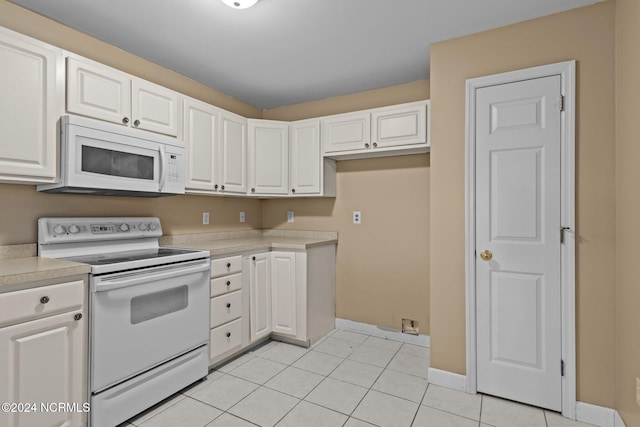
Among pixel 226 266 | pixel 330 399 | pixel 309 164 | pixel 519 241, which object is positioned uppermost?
pixel 309 164

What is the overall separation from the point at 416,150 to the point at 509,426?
6.83 ft

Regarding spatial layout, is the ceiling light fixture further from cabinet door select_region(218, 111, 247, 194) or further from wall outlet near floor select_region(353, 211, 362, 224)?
wall outlet near floor select_region(353, 211, 362, 224)

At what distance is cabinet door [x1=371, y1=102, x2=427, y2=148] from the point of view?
2.73m

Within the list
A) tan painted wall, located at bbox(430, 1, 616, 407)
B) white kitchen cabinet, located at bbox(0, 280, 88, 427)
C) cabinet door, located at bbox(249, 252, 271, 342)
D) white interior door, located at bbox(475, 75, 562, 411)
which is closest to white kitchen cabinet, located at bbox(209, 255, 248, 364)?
cabinet door, located at bbox(249, 252, 271, 342)

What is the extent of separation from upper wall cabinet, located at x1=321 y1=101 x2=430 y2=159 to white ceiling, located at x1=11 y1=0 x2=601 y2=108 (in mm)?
359

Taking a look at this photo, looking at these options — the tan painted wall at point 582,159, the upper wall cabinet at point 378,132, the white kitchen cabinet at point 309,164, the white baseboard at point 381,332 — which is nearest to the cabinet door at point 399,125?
the upper wall cabinet at point 378,132

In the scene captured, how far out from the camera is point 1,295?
4.52 feet

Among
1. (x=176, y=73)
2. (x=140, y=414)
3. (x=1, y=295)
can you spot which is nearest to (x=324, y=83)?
(x=176, y=73)

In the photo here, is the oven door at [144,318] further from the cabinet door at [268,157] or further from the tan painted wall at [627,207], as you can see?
the tan painted wall at [627,207]

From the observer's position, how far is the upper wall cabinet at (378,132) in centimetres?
275

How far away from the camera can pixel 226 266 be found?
256 centimetres

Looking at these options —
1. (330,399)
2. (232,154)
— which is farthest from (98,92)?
(330,399)

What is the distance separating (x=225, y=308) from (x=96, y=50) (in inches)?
82.3

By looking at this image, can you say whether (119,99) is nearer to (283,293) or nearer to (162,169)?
(162,169)
